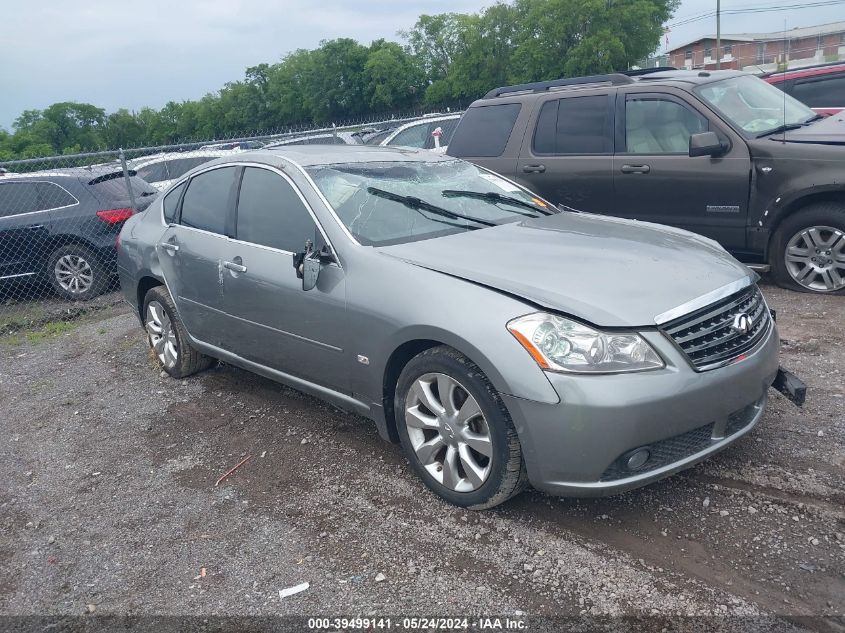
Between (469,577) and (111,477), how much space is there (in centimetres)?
237

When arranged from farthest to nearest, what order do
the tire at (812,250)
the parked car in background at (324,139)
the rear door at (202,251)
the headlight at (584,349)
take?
1. the parked car in background at (324,139)
2. the tire at (812,250)
3. the rear door at (202,251)
4. the headlight at (584,349)

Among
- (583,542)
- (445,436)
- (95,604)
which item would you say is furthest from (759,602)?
(95,604)

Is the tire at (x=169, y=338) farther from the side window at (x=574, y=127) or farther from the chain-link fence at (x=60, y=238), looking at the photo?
the side window at (x=574, y=127)

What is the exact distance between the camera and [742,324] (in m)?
3.43

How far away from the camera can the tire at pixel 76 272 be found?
361 inches

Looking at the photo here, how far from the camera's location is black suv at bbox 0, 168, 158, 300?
9.10 meters

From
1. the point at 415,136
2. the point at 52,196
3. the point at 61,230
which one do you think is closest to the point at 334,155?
the point at 61,230

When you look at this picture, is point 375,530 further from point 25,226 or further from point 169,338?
point 25,226

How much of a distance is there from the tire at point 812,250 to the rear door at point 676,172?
0.33 metres

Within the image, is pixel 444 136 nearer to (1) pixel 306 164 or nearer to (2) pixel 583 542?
(1) pixel 306 164

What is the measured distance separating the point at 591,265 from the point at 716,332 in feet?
2.07

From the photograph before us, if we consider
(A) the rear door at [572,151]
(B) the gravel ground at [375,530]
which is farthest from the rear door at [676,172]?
(B) the gravel ground at [375,530]

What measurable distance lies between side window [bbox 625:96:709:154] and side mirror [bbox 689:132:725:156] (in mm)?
281

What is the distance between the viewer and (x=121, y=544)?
362 cm
